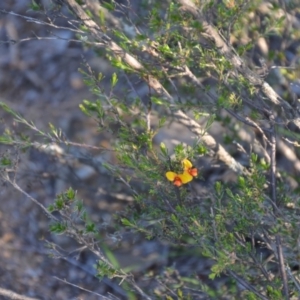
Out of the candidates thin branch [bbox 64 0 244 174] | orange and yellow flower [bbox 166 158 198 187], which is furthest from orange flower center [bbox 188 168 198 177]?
thin branch [bbox 64 0 244 174]

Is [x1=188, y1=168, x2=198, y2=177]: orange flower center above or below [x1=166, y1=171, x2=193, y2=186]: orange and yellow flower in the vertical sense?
above

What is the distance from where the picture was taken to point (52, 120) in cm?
479

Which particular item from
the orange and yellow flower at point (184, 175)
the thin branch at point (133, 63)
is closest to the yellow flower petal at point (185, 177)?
the orange and yellow flower at point (184, 175)

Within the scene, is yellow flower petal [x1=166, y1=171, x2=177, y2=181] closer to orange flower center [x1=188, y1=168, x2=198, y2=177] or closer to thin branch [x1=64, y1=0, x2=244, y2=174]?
orange flower center [x1=188, y1=168, x2=198, y2=177]

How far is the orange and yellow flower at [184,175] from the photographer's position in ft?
8.61

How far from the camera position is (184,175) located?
2.63 metres

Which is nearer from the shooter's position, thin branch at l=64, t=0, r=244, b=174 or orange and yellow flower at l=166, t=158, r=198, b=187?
orange and yellow flower at l=166, t=158, r=198, b=187

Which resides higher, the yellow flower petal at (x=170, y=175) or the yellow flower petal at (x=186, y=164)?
the yellow flower petal at (x=186, y=164)

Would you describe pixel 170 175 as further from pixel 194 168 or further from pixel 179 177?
pixel 194 168

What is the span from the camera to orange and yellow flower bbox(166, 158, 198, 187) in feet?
8.61

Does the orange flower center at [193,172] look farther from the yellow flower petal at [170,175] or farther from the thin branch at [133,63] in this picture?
the thin branch at [133,63]

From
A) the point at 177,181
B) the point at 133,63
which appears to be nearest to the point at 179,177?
the point at 177,181

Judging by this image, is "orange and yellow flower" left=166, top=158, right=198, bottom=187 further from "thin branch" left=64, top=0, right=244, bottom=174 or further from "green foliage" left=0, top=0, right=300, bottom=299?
"thin branch" left=64, top=0, right=244, bottom=174

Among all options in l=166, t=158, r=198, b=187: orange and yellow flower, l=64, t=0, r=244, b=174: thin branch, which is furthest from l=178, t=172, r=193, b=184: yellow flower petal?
l=64, t=0, r=244, b=174: thin branch
